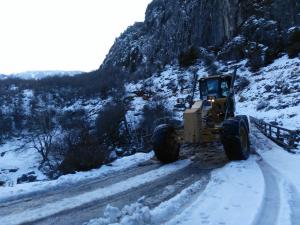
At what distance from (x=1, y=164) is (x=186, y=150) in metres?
36.2

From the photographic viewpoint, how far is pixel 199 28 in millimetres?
66062

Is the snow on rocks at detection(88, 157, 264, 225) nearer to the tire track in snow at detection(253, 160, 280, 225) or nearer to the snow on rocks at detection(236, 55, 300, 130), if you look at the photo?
the tire track in snow at detection(253, 160, 280, 225)

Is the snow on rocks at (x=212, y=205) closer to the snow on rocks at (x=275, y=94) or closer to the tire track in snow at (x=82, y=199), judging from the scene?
the tire track in snow at (x=82, y=199)

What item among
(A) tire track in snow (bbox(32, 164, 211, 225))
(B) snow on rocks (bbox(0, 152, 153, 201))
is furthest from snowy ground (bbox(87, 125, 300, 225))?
(B) snow on rocks (bbox(0, 152, 153, 201))

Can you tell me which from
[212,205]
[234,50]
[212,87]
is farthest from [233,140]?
[234,50]

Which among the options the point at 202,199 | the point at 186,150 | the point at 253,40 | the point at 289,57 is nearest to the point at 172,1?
the point at 253,40

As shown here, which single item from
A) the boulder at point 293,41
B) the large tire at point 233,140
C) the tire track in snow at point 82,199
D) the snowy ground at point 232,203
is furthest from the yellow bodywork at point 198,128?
the boulder at point 293,41

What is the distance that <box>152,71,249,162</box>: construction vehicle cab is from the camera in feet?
36.3

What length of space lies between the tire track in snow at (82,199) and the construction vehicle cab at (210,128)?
1279 millimetres

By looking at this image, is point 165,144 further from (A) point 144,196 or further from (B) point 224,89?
(A) point 144,196

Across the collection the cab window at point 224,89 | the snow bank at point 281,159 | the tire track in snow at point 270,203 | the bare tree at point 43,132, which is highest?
the cab window at point 224,89

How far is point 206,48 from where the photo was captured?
2484 inches

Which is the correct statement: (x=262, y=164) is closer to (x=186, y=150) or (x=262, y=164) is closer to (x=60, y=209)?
(x=186, y=150)

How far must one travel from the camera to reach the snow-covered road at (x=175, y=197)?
20.3 feet
